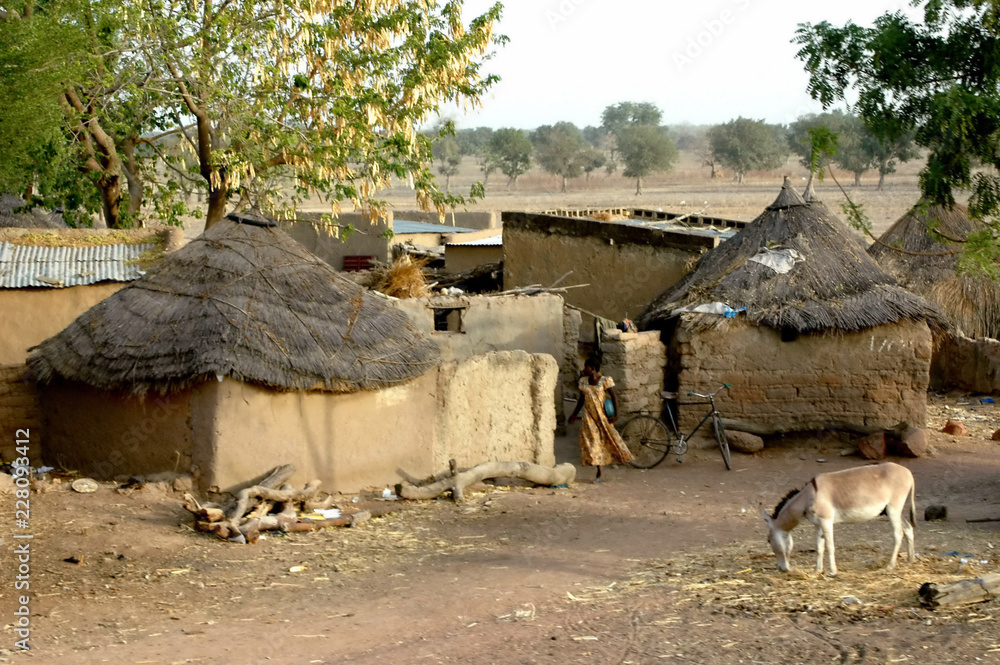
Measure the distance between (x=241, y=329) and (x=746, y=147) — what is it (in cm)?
5129

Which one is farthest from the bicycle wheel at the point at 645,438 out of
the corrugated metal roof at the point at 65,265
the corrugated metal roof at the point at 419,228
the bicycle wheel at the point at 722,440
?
the corrugated metal roof at the point at 419,228

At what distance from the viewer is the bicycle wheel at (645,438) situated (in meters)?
12.7

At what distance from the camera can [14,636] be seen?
20.7 feet

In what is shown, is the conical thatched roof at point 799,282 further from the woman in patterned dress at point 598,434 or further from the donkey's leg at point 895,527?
the donkey's leg at point 895,527

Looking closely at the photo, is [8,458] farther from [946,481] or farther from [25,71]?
[946,481]

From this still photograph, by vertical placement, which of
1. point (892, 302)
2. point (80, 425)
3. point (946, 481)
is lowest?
point (946, 481)

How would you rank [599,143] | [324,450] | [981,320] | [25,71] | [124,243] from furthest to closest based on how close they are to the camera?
[599,143], [981,320], [124,243], [324,450], [25,71]

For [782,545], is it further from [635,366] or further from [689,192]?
[689,192]

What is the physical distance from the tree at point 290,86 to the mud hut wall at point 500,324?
2.04m

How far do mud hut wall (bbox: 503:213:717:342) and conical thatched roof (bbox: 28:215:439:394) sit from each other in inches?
229

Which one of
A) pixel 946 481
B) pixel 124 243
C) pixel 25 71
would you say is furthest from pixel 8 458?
pixel 946 481

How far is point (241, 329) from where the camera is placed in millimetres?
9695

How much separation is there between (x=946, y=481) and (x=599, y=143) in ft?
280

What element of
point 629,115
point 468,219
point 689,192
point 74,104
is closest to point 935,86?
point 74,104
